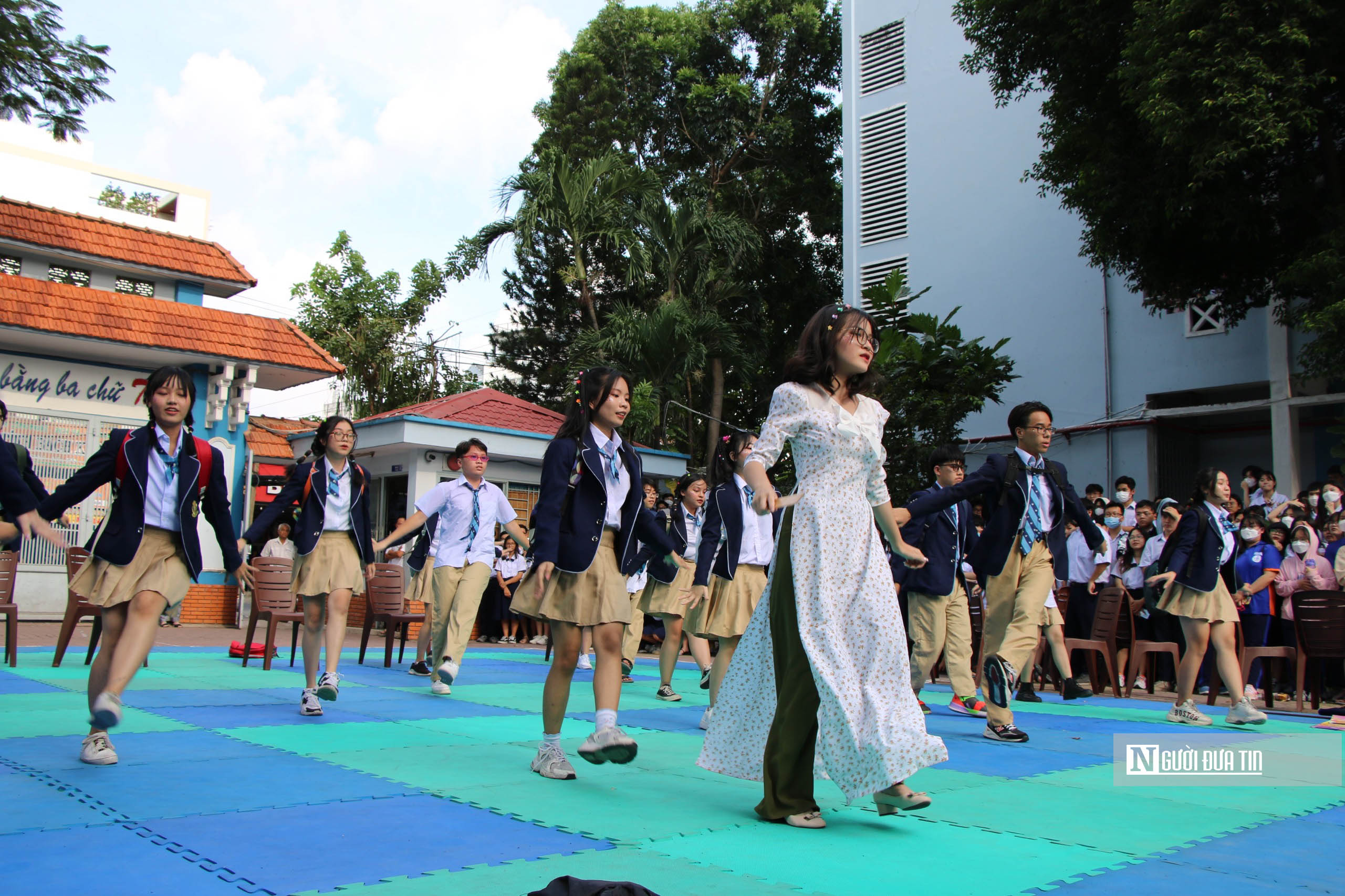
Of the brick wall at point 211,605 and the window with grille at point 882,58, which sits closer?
the brick wall at point 211,605

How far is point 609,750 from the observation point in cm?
444

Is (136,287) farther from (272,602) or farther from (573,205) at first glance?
(272,602)

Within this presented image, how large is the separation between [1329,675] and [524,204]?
18338 mm

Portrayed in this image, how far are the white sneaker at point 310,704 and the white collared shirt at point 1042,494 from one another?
4665mm

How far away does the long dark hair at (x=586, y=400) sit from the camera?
4.92 m

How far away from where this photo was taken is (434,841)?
3461mm

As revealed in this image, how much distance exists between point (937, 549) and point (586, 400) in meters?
4.19

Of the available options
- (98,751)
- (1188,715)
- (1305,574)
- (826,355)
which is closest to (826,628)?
(826,355)

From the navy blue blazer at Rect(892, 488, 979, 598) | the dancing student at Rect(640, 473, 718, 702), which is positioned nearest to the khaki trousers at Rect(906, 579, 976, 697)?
the navy blue blazer at Rect(892, 488, 979, 598)

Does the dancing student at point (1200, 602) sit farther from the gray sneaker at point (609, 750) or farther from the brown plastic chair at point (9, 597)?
the brown plastic chair at point (9, 597)

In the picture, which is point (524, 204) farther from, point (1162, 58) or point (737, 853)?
point (737, 853)

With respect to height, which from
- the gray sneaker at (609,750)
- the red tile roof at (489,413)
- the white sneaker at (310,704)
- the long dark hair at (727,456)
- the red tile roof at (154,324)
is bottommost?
the white sneaker at (310,704)

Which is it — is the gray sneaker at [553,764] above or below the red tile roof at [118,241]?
below

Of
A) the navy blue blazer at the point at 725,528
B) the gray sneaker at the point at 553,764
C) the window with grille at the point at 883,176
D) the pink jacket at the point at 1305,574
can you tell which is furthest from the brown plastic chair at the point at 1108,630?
the window with grille at the point at 883,176
